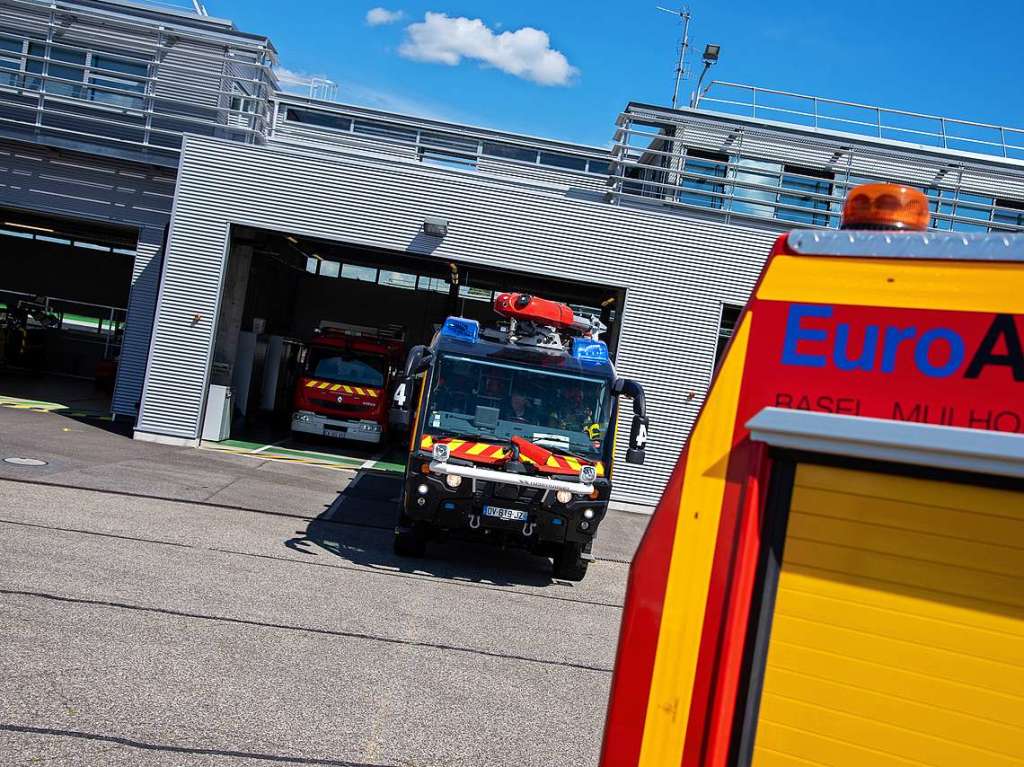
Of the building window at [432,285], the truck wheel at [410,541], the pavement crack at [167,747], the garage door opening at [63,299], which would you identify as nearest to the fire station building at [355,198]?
the building window at [432,285]

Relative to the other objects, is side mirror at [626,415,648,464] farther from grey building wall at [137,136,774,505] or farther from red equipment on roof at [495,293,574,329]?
grey building wall at [137,136,774,505]

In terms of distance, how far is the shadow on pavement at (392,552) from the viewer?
1109cm

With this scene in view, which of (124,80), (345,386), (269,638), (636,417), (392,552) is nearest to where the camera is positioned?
(269,638)

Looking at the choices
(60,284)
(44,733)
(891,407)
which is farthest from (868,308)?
(60,284)

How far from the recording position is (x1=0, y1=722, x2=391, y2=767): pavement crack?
5.10m

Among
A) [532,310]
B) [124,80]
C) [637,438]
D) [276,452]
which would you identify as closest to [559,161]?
[124,80]

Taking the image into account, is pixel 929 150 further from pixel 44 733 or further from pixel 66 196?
pixel 44 733

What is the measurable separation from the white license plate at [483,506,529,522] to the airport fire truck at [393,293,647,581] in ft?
0.05

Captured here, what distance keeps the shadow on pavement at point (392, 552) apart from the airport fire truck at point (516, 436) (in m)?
0.37

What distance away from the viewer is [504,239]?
62.2 ft

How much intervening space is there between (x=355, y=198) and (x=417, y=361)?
814 cm

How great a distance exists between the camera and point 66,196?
2106 cm

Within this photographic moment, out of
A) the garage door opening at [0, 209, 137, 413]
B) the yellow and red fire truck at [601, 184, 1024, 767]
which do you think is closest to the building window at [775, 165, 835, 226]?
the yellow and red fire truck at [601, 184, 1024, 767]

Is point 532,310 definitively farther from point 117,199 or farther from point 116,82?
point 116,82
